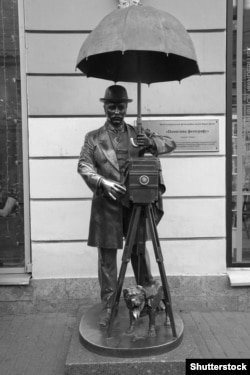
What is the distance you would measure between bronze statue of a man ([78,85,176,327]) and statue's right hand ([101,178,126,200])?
12 centimetres

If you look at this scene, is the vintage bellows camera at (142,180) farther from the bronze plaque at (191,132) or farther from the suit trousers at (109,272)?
the bronze plaque at (191,132)

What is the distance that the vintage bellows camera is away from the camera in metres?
3.44

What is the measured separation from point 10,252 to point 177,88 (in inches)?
118

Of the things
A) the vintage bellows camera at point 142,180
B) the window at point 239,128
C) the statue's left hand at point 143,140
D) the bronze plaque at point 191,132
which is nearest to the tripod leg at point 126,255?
the vintage bellows camera at point 142,180

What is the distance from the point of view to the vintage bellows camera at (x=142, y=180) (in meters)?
3.44

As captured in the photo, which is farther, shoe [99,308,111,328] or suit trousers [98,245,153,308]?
suit trousers [98,245,153,308]

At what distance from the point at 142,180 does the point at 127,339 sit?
52.4 inches

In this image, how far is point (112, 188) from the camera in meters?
3.39

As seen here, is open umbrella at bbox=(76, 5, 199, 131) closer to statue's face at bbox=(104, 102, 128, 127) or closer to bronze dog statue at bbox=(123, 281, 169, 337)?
statue's face at bbox=(104, 102, 128, 127)

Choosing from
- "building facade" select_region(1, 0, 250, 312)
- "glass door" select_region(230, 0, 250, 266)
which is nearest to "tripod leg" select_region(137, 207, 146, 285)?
"building facade" select_region(1, 0, 250, 312)

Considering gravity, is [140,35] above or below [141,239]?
above

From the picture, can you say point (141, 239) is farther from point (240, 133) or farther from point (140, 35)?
point (240, 133)

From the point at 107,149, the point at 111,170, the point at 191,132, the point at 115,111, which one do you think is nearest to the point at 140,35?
the point at 115,111

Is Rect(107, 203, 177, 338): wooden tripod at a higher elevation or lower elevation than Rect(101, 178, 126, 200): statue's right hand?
lower
